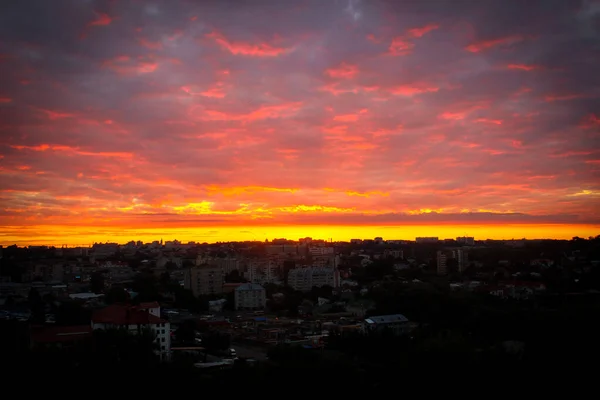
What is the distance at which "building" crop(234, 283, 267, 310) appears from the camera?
23719mm

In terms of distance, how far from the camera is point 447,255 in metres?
37.8

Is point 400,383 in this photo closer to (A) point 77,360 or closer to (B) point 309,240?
(A) point 77,360

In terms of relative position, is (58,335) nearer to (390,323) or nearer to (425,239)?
(390,323)

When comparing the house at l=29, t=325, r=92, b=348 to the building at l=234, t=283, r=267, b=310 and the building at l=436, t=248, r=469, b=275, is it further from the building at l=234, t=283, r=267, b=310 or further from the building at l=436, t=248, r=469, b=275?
the building at l=436, t=248, r=469, b=275

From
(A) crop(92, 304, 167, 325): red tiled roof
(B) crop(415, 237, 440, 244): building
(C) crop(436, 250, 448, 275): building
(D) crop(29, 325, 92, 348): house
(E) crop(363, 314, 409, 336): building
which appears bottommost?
(E) crop(363, 314, 409, 336): building

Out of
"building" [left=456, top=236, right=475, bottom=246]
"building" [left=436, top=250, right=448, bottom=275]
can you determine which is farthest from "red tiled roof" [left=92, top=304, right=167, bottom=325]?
"building" [left=456, top=236, right=475, bottom=246]

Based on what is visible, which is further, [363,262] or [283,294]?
[363,262]

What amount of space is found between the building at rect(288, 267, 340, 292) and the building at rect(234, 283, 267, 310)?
522 cm

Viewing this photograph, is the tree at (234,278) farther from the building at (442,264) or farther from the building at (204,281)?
the building at (442,264)

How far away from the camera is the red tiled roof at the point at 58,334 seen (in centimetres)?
1128

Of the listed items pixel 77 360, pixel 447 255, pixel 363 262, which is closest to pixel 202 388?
pixel 77 360

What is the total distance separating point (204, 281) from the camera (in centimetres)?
2762

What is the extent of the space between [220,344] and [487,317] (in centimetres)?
640

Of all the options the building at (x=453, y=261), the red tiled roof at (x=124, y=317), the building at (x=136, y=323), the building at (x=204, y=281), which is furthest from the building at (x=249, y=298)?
the building at (x=453, y=261)
